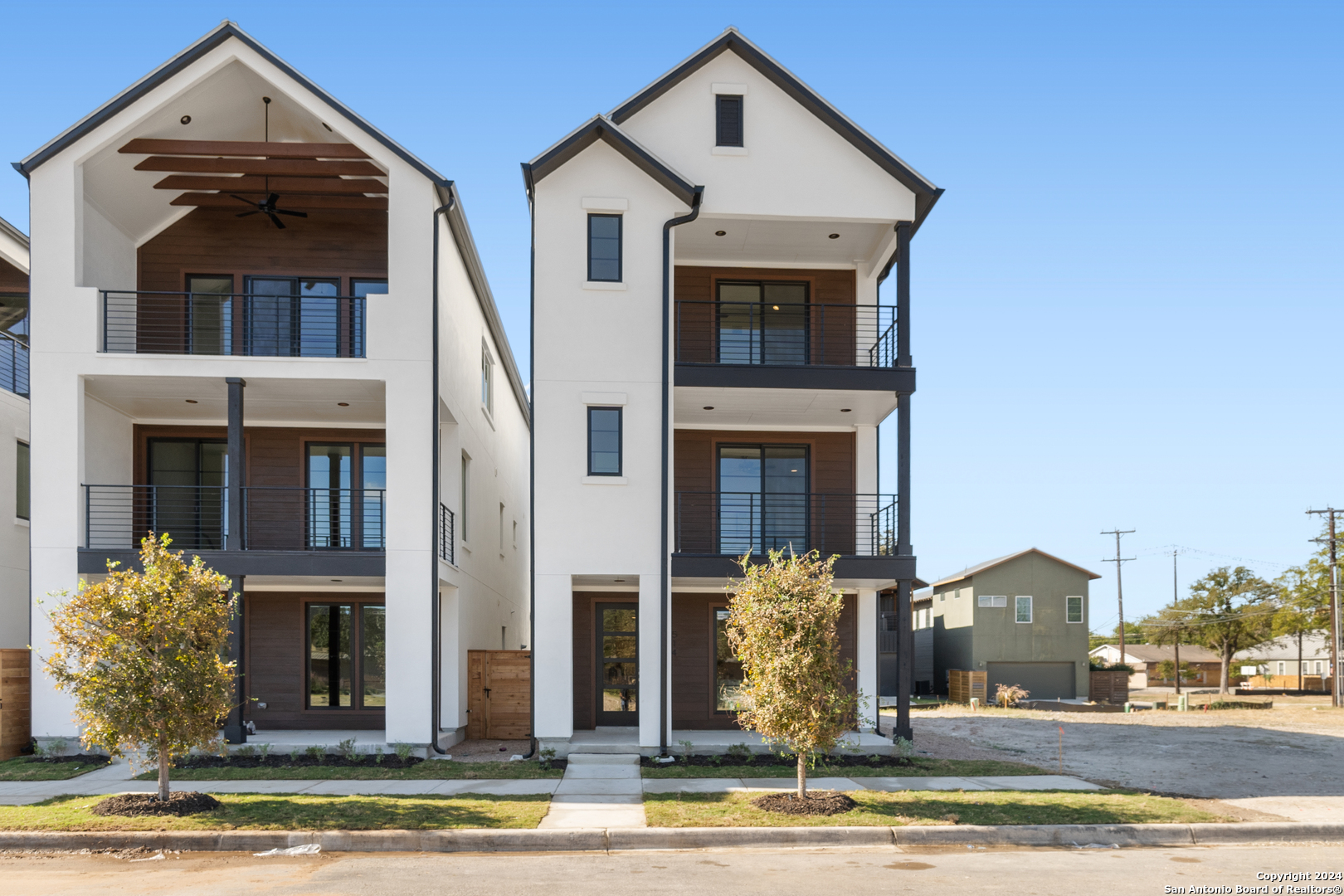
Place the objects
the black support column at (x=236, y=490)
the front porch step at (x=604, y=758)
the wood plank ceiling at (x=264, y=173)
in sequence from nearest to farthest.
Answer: the front porch step at (x=604, y=758) → the black support column at (x=236, y=490) → the wood plank ceiling at (x=264, y=173)

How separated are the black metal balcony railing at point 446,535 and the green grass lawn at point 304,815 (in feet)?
19.2

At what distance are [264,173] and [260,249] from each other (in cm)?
253

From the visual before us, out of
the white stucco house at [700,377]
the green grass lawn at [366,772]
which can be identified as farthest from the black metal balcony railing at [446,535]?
the green grass lawn at [366,772]

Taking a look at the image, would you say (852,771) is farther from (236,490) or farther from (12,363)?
(12,363)

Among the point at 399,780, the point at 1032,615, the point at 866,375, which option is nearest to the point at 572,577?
the point at 399,780

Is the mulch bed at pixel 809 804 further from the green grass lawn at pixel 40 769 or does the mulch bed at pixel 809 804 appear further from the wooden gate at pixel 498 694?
the green grass lawn at pixel 40 769

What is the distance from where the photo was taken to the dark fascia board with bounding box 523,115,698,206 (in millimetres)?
A: 17031

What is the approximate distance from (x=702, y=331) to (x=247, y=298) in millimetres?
8496

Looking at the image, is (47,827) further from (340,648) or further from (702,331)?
(702,331)

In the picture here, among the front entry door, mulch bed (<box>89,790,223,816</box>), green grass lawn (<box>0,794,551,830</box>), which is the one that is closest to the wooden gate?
the front entry door

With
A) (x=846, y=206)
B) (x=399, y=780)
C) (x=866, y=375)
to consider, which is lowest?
(x=399, y=780)

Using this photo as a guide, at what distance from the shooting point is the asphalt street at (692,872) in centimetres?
909

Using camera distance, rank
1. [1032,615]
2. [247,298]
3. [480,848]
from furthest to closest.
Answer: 1. [1032,615]
2. [247,298]
3. [480,848]

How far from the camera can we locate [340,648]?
19.1m
